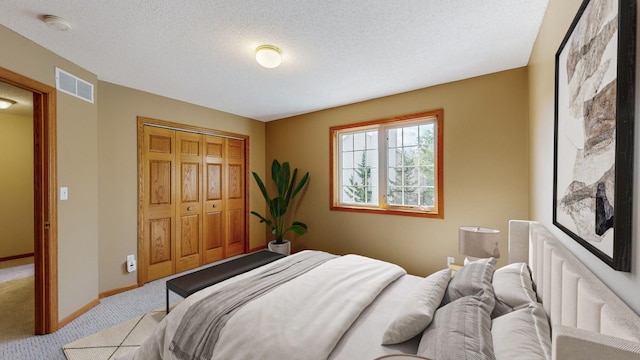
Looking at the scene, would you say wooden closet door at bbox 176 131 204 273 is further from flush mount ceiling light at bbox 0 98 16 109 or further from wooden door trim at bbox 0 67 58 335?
flush mount ceiling light at bbox 0 98 16 109

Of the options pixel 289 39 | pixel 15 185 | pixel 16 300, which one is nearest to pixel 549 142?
pixel 289 39

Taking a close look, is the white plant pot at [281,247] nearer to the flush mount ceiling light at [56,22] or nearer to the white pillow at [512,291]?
the white pillow at [512,291]

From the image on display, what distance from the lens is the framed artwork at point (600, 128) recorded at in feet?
2.27

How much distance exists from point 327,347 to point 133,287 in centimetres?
300

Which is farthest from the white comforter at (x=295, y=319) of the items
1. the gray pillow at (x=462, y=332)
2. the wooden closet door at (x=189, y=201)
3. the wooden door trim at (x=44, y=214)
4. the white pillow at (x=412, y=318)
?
the wooden closet door at (x=189, y=201)

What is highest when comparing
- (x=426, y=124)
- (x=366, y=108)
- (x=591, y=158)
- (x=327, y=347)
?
(x=366, y=108)

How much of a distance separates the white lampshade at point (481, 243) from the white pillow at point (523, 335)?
3.14 feet

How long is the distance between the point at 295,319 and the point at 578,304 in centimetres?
109

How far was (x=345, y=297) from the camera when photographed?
1518 mm

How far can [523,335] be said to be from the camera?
953mm

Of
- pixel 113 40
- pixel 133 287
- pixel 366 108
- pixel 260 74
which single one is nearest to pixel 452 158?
pixel 366 108

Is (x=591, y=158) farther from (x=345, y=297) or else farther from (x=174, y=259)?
(x=174, y=259)

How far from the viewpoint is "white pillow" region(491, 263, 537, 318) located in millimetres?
1221

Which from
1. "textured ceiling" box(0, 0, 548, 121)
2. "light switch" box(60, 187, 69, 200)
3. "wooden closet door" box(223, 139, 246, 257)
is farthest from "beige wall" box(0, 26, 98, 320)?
"wooden closet door" box(223, 139, 246, 257)
